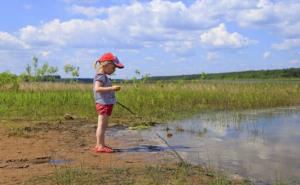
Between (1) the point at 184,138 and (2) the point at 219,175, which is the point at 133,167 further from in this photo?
(1) the point at 184,138

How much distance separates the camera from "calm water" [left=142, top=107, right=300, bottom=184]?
6719 mm

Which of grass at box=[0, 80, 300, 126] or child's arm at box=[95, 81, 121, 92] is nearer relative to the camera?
child's arm at box=[95, 81, 121, 92]

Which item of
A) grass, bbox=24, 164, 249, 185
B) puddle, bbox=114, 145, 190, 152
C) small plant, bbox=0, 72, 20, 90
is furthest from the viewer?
small plant, bbox=0, 72, 20, 90

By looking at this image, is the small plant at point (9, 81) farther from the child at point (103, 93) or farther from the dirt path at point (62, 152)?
the child at point (103, 93)

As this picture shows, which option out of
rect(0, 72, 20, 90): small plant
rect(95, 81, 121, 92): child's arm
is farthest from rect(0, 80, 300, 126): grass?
rect(95, 81, 121, 92): child's arm

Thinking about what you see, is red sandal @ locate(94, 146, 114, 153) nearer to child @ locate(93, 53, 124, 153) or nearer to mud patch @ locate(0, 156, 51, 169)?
child @ locate(93, 53, 124, 153)

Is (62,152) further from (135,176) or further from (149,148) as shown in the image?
(135,176)

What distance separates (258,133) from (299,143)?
4.91ft

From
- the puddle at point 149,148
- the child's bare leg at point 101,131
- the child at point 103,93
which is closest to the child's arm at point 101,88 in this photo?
→ the child at point 103,93

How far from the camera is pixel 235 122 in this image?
42.1 feet

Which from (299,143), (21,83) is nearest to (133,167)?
(299,143)

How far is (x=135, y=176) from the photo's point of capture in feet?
19.1

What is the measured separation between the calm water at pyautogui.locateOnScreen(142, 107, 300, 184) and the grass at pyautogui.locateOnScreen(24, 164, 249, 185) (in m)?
0.67

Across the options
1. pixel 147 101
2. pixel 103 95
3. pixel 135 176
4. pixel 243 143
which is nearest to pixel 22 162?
pixel 103 95
